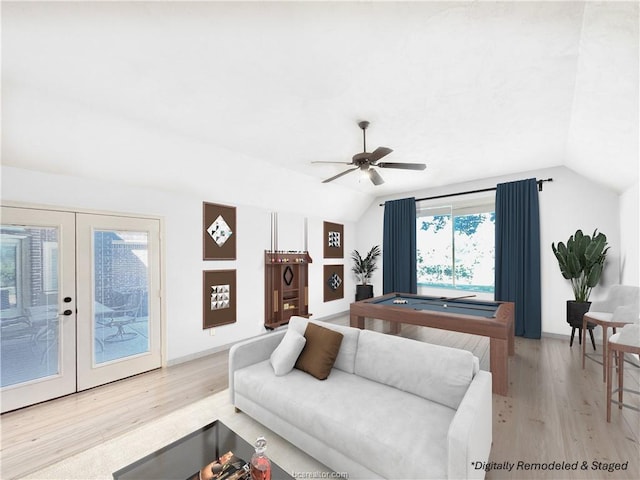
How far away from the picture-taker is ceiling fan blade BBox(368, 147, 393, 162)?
2853 mm

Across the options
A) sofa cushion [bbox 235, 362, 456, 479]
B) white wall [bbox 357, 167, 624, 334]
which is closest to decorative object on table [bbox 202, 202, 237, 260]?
sofa cushion [bbox 235, 362, 456, 479]

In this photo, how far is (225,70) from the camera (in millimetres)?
2160

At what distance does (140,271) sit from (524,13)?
440cm

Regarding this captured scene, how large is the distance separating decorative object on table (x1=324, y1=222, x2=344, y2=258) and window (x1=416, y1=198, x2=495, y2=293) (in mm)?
1763

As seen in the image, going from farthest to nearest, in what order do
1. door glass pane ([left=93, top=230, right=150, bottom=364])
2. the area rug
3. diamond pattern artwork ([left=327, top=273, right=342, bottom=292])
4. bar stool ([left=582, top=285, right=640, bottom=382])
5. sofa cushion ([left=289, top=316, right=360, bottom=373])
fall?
diamond pattern artwork ([left=327, top=273, right=342, bottom=292])
door glass pane ([left=93, top=230, right=150, bottom=364])
bar stool ([left=582, top=285, right=640, bottom=382])
sofa cushion ([left=289, top=316, right=360, bottom=373])
the area rug

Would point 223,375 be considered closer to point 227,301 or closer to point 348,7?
point 227,301

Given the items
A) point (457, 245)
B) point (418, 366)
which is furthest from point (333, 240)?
point (418, 366)

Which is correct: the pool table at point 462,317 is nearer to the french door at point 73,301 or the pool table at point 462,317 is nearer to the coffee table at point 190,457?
the coffee table at point 190,457

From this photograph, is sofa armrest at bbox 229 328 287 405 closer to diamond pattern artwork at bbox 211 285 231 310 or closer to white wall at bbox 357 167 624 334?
diamond pattern artwork at bbox 211 285 231 310

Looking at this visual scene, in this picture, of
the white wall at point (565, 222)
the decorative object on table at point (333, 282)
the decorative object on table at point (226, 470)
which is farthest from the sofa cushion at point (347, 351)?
the white wall at point (565, 222)

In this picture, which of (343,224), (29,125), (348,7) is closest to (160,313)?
(29,125)

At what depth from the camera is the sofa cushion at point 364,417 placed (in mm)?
1529

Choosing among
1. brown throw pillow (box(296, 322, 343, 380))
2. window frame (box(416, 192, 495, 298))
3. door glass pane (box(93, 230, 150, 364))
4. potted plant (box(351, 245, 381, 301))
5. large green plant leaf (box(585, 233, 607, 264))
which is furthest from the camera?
potted plant (box(351, 245, 381, 301))

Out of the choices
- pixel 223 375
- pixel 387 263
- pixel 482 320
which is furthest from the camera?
pixel 387 263
